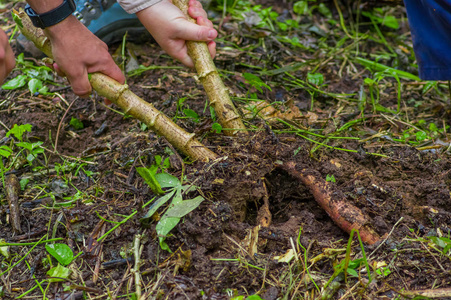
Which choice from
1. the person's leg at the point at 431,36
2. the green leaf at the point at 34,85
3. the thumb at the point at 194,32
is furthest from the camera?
the green leaf at the point at 34,85

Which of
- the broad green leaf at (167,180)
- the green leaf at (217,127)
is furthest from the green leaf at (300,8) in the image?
the broad green leaf at (167,180)

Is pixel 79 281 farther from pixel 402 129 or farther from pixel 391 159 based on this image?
pixel 402 129

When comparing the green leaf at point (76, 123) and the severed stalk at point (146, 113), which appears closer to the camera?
the severed stalk at point (146, 113)

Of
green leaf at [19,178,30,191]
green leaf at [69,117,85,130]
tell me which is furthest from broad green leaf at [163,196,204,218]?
green leaf at [69,117,85,130]

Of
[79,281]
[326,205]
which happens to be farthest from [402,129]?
[79,281]

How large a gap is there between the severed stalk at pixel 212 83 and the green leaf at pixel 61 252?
2.96 ft

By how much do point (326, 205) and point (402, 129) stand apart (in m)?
1.00

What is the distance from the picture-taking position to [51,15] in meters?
1.88

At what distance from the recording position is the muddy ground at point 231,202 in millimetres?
1569

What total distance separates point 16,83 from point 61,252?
157 cm

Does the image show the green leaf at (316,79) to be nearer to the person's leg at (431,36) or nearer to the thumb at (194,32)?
the person's leg at (431,36)

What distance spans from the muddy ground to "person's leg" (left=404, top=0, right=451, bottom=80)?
38 cm

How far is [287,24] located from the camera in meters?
A: 3.62

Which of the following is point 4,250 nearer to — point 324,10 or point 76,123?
point 76,123
